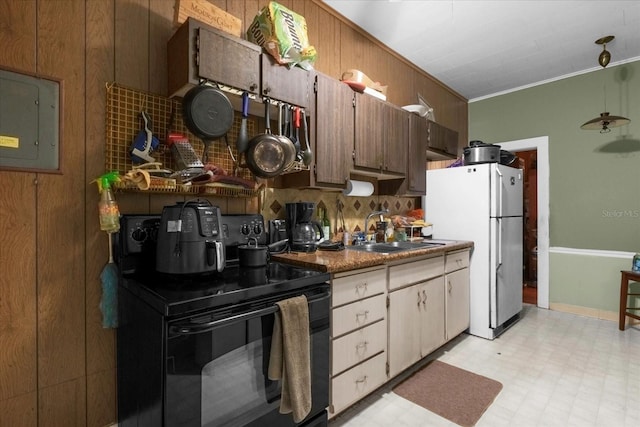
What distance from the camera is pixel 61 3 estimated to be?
139 cm

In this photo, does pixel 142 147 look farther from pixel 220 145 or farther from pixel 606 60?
pixel 606 60

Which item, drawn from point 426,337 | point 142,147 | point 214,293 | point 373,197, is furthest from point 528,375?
point 142,147

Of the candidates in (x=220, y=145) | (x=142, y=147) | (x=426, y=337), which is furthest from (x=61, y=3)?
(x=426, y=337)

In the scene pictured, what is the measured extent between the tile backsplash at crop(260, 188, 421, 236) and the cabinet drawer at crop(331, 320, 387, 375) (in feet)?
3.01

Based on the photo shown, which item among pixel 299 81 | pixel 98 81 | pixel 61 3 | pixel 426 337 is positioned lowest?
pixel 426 337

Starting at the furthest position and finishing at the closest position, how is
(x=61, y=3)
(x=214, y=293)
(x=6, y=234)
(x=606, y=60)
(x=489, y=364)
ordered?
(x=606, y=60), (x=489, y=364), (x=61, y=3), (x=6, y=234), (x=214, y=293)

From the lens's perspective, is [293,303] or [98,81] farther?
[98,81]

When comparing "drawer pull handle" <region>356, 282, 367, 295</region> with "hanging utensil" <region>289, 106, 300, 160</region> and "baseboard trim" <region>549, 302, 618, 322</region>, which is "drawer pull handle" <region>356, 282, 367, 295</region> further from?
"baseboard trim" <region>549, 302, 618, 322</region>

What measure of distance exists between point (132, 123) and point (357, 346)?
166 centimetres

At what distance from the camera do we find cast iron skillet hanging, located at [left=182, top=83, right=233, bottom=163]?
1.50 meters

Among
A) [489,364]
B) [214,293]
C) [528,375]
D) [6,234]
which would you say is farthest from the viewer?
[489,364]

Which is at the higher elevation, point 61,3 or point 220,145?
point 61,3

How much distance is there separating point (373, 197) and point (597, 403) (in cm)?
206

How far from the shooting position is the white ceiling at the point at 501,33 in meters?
2.46
